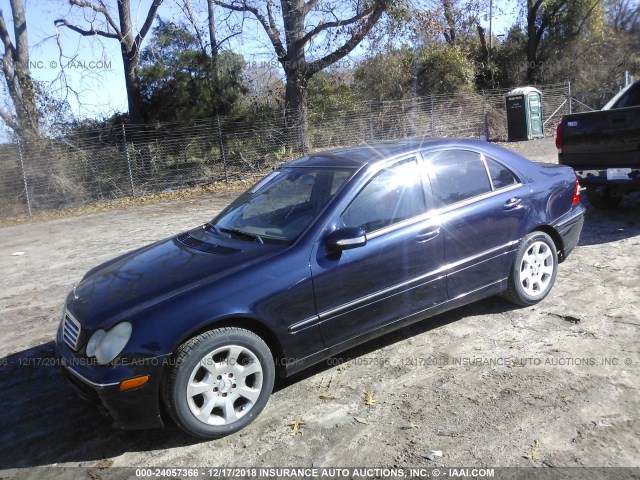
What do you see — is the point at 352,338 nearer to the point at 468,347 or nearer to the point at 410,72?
the point at 468,347

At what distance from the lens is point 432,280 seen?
14.2 ft

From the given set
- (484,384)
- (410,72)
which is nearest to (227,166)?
(410,72)

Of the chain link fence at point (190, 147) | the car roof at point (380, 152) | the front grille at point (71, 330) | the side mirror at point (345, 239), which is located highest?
the chain link fence at point (190, 147)

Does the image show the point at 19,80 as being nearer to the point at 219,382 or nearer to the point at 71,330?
the point at 71,330

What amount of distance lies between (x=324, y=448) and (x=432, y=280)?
1.61m

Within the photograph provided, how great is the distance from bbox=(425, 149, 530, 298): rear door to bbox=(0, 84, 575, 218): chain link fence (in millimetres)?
8784

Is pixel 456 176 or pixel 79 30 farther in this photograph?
pixel 79 30

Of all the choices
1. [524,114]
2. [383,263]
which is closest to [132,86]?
[524,114]

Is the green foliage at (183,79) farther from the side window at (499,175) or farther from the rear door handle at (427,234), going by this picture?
the rear door handle at (427,234)

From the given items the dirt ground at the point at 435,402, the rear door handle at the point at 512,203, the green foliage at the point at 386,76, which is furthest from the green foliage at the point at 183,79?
the rear door handle at the point at 512,203

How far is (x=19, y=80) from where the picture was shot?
17516 mm

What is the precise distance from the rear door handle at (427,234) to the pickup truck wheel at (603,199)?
16.6ft

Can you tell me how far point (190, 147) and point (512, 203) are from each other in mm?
13677

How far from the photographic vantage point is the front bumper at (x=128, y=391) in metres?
3.22
